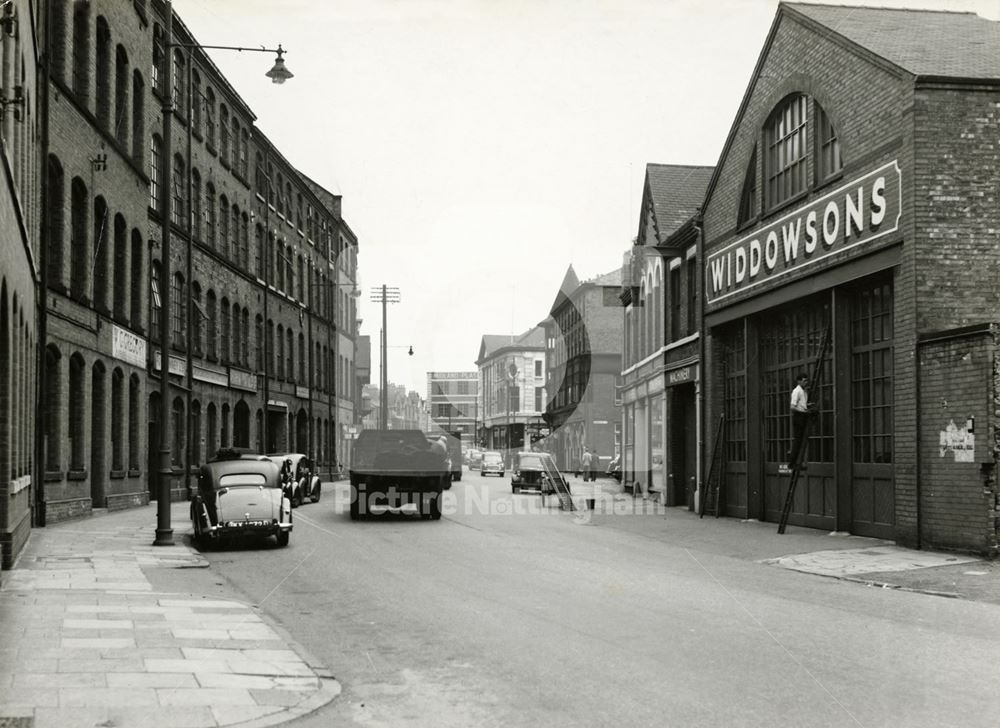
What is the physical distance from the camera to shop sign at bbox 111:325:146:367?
1057 inches

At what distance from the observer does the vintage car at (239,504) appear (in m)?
18.1

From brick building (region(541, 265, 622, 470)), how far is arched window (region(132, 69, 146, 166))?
42628 mm

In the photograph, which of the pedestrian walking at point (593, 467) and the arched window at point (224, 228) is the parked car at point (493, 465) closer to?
the pedestrian walking at point (593, 467)

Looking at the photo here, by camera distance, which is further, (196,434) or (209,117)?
(209,117)

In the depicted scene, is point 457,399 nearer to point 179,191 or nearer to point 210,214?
point 210,214

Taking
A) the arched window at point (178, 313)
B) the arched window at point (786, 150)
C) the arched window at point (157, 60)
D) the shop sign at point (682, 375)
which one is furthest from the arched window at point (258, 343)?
the arched window at point (786, 150)

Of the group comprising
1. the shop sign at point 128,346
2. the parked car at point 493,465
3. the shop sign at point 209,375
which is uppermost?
the shop sign at point 128,346

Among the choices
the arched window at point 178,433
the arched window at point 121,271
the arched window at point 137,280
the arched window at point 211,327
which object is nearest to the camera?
the arched window at point 121,271

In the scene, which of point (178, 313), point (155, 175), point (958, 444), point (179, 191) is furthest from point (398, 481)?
point (179, 191)

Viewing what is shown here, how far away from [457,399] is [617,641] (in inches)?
5019

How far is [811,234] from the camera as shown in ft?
68.0

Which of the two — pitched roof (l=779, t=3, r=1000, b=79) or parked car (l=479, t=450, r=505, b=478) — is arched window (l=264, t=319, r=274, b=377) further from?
pitched roof (l=779, t=3, r=1000, b=79)

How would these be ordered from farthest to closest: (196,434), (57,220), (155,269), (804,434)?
(196,434) < (155,269) < (57,220) < (804,434)

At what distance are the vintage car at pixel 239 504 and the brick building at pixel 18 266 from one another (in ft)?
9.17
